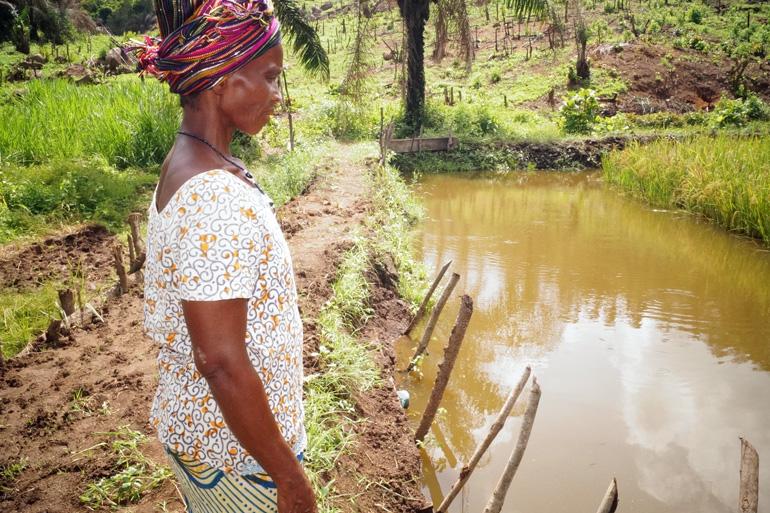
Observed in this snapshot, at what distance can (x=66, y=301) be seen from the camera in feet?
14.1

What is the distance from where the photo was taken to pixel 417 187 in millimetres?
12195

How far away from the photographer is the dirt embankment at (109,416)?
277 centimetres

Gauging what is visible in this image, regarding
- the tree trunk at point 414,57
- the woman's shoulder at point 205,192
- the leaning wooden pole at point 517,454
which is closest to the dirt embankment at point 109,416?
the leaning wooden pole at point 517,454

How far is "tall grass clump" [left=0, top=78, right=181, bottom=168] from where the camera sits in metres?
8.33

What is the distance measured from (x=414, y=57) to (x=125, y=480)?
13671mm

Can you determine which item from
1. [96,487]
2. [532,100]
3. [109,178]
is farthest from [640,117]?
[96,487]

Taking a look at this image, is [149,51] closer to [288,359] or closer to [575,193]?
[288,359]

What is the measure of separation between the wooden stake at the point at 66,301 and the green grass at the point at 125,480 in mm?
1826

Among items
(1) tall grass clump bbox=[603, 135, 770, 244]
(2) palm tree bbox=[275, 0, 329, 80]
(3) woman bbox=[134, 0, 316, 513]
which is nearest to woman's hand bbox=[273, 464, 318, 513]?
(3) woman bbox=[134, 0, 316, 513]

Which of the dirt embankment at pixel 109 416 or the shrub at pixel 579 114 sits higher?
the shrub at pixel 579 114

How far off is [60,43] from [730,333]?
2667cm

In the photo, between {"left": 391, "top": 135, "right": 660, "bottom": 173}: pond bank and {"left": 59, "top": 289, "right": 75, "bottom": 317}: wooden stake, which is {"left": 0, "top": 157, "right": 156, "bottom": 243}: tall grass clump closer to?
{"left": 59, "top": 289, "right": 75, "bottom": 317}: wooden stake

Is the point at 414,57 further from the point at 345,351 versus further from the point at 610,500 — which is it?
the point at 610,500

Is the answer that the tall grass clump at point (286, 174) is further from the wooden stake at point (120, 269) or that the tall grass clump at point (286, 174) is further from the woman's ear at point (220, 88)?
the woman's ear at point (220, 88)
